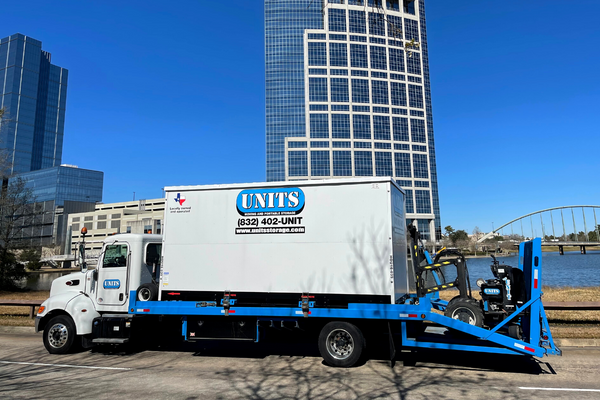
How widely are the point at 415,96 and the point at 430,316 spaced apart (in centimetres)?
12135

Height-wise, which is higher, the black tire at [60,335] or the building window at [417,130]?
the building window at [417,130]

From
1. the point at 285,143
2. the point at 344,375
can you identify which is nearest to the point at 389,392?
the point at 344,375

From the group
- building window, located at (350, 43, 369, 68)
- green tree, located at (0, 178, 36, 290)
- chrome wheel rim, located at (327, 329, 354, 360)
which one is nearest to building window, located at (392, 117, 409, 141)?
building window, located at (350, 43, 369, 68)

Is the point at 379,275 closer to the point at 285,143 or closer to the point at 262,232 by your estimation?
the point at 262,232

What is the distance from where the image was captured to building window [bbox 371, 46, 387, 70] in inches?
4609

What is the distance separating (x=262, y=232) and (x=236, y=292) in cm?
142

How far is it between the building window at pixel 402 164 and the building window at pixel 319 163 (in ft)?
66.9

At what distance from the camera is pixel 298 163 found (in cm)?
10988

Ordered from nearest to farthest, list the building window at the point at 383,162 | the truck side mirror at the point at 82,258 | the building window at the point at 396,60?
the truck side mirror at the point at 82,258 → the building window at the point at 383,162 → the building window at the point at 396,60

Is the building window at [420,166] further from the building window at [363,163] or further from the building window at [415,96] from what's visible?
the building window at [415,96]

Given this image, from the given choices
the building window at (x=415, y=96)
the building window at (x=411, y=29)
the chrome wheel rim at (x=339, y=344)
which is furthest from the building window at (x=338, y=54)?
the chrome wheel rim at (x=339, y=344)

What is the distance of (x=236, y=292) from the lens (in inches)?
338

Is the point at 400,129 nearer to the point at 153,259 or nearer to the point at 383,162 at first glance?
the point at 383,162

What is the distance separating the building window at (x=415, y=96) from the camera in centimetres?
11888
